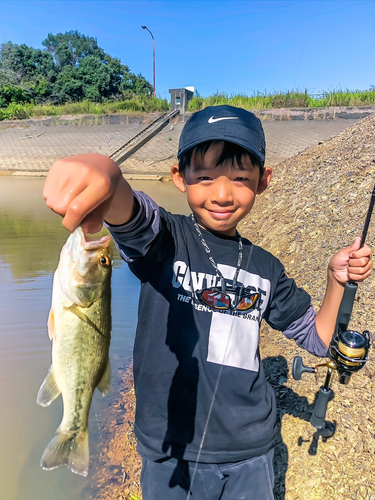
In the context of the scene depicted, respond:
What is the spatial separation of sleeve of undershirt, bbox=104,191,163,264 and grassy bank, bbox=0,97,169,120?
25895 mm

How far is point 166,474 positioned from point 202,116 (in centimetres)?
159

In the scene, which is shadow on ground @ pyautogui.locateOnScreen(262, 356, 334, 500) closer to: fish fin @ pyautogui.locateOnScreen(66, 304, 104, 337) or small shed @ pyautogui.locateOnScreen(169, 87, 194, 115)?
fish fin @ pyautogui.locateOnScreen(66, 304, 104, 337)

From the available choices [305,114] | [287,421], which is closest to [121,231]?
[287,421]

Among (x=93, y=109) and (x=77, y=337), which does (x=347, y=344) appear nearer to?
(x=77, y=337)

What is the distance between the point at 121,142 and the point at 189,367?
22.3 meters

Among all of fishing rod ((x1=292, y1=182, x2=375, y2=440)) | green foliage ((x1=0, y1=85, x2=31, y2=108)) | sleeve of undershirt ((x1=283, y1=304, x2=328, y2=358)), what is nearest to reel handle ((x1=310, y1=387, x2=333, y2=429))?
fishing rod ((x1=292, y1=182, x2=375, y2=440))

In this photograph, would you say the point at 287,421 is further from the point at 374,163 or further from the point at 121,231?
the point at 374,163

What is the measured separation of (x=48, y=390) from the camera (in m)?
1.56

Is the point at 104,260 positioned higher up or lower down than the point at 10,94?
lower down

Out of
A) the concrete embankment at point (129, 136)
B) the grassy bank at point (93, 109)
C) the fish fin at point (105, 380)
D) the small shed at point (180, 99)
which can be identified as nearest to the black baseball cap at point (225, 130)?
the fish fin at point (105, 380)

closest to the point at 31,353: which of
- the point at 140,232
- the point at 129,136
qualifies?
the point at 140,232

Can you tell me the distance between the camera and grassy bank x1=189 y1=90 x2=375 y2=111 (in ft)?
66.2

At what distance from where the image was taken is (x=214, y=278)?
68.3 inches

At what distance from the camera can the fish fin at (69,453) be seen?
1.47 meters
